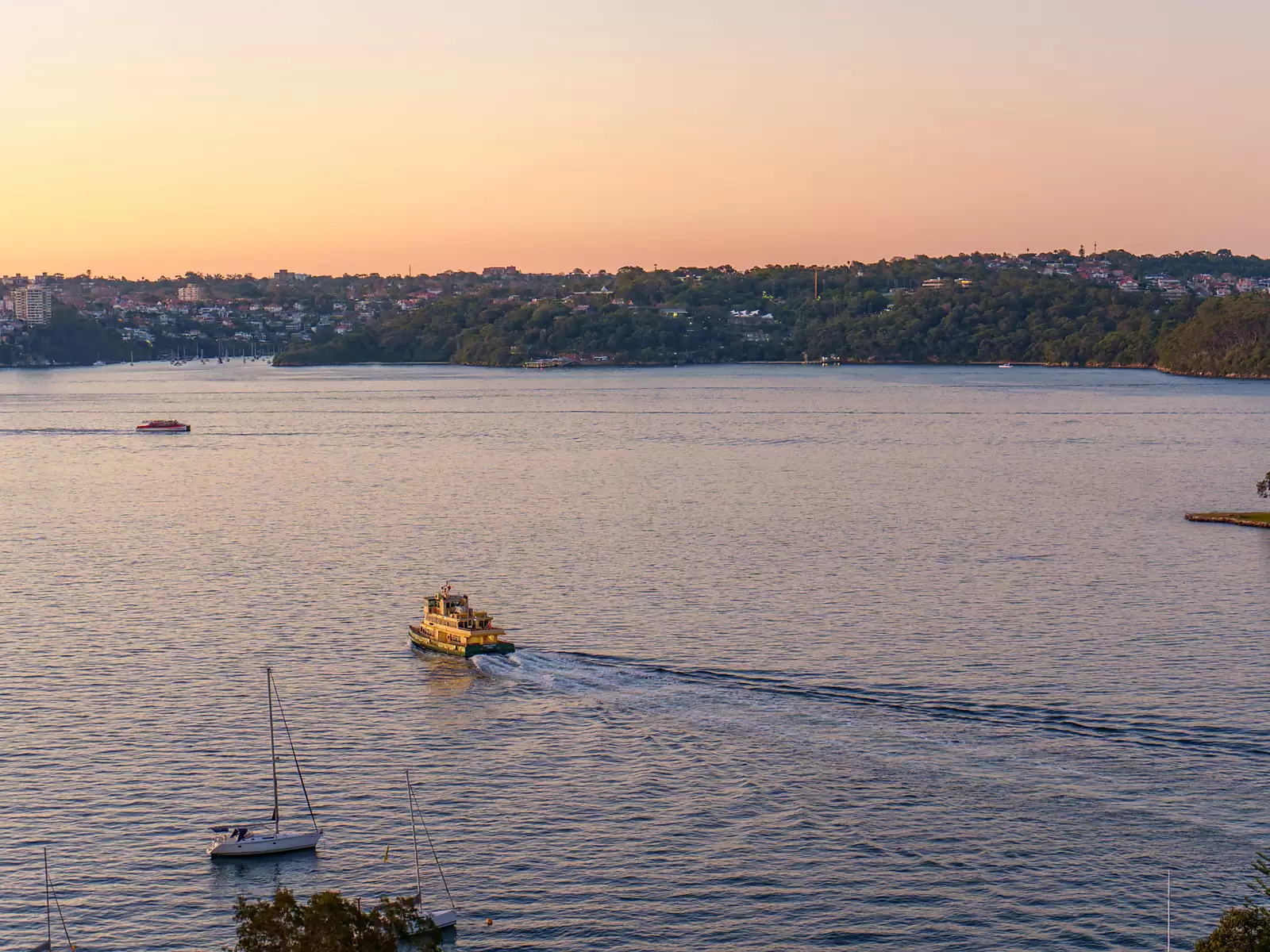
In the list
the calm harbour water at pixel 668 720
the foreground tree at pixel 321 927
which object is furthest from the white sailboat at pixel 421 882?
the foreground tree at pixel 321 927

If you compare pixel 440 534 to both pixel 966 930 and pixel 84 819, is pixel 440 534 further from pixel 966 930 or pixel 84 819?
pixel 966 930

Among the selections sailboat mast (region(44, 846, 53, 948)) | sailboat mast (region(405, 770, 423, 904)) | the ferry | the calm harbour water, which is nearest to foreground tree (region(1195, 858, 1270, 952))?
the calm harbour water

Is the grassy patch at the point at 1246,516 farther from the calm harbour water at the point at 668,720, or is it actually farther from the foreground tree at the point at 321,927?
the foreground tree at the point at 321,927

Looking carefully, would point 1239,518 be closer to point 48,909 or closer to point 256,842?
point 256,842

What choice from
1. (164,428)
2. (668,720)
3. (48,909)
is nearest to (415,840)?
(48,909)

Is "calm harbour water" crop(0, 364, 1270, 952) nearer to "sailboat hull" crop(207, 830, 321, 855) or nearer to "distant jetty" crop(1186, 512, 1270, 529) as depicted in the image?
"sailboat hull" crop(207, 830, 321, 855)
